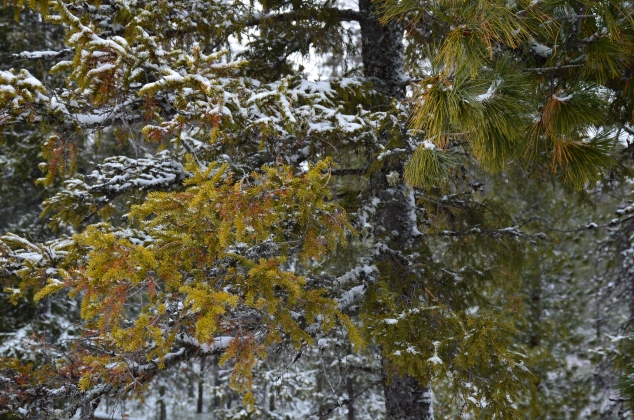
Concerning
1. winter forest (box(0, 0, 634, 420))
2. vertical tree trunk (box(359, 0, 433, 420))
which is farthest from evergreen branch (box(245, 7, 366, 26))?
vertical tree trunk (box(359, 0, 433, 420))

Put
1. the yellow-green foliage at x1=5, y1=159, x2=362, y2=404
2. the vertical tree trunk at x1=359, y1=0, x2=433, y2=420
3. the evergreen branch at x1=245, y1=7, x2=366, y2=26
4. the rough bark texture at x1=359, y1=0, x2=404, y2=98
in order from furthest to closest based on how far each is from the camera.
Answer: the rough bark texture at x1=359, y1=0, x2=404, y2=98
the vertical tree trunk at x1=359, y1=0, x2=433, y2=420
the evergreen branch at x1=245, y1=7, x2=366, y2=26
the yellow-green foliage at x1=5, y1=159, x2=362, y2=404

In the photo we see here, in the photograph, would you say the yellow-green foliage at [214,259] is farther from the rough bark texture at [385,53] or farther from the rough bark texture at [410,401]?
the rough bark texture at [385,53]

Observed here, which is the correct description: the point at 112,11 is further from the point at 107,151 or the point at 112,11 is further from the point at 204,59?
the point at 107,151

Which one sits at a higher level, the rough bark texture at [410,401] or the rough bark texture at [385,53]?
the rough bark texture at [385,53]

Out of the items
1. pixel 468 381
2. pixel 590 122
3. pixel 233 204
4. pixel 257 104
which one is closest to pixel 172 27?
pixel 257 104

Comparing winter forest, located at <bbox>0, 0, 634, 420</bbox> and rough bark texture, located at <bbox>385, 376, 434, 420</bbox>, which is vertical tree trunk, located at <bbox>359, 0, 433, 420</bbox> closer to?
winter forest, located at <bbox>0, 0, 634, 420</bbox>

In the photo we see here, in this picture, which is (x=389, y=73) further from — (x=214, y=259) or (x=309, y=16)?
(x=214, y=259)

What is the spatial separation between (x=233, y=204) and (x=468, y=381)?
261 centimetres

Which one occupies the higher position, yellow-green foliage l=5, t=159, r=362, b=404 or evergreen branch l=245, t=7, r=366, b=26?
evergreen branch l=245, t=7, r=366, b=26

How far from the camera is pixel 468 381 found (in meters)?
4.03

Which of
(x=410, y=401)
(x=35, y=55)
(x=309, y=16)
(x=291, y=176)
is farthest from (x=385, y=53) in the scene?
(x=410, y=401)

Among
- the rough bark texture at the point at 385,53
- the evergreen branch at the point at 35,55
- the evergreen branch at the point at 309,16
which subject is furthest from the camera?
the rough bark texture at the point at 385,53

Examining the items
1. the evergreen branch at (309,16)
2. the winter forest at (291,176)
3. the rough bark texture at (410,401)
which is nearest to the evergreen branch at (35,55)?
the winter forest at (291,176)

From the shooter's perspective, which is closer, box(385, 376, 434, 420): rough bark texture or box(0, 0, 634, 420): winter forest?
box(0, 0, 634, 420): winter forest
